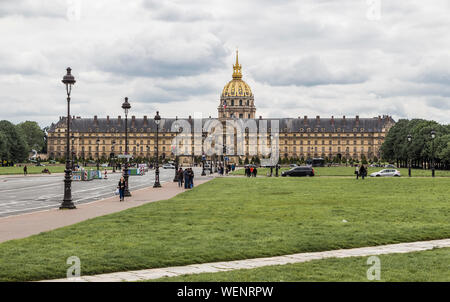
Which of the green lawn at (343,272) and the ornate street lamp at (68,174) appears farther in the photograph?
the ornate street lamp at (68,174)

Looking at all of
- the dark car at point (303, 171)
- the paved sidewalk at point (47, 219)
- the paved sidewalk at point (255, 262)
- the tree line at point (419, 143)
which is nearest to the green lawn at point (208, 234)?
the paved sidewalk at point (255, 262)

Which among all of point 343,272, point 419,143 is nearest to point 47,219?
point 343,272

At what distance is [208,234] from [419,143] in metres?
92.4

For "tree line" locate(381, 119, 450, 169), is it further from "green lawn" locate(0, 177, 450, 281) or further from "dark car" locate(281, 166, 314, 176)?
"green lawn" locate(0, 177, 450, 281)

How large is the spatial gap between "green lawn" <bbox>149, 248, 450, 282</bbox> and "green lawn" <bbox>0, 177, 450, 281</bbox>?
147 cm

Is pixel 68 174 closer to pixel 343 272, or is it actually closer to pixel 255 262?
pixel 255 262

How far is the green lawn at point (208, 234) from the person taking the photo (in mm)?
12008

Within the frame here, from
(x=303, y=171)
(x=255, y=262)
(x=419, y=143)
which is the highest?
(x=419, y=143)

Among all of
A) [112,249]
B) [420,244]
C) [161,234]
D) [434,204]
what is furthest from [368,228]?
[434,204]

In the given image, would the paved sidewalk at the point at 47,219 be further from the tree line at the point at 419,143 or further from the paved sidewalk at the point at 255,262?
the tree line at the point at 419,143

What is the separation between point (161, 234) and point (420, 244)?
6.67 meters

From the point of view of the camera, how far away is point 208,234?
15719 millimetres

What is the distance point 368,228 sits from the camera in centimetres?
1694

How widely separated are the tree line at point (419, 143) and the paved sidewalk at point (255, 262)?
76.2m
